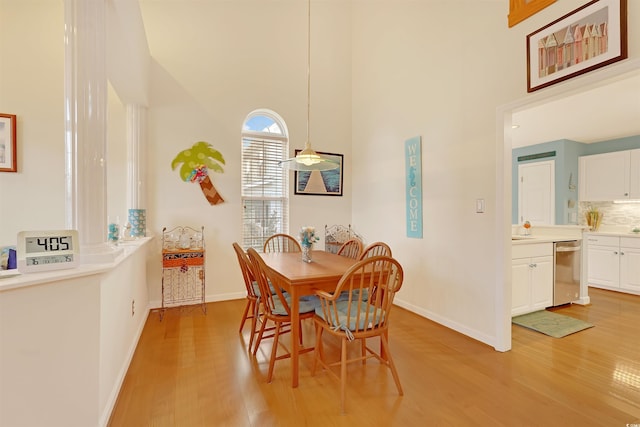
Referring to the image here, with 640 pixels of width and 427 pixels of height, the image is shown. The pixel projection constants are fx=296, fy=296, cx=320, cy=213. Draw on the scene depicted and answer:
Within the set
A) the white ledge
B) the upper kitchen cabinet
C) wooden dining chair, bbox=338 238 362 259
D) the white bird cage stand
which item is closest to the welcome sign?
wooden dining chair, bbox=338 238 362 259

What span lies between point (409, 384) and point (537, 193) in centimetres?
548

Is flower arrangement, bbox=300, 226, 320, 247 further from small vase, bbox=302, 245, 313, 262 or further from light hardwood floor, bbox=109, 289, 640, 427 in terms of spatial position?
light hardwood floor, bbox=109, 289, 640, 427

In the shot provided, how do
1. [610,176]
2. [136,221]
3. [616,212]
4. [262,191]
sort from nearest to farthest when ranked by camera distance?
1. [136,221]
2. [262,191]
3. [610,176]
4. [616,212]

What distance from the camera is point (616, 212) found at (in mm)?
5320

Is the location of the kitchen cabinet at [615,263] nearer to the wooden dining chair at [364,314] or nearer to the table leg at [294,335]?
the wooden dining chair at [364,314]

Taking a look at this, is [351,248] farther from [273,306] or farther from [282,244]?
[273,306]

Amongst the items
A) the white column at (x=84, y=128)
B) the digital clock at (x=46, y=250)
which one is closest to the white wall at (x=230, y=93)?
the white column at (x=84, y=128)

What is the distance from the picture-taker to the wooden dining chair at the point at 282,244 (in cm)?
378

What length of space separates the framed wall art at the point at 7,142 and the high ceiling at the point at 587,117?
540 centimetres

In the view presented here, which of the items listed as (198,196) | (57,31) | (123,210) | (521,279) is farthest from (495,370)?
(57,31)

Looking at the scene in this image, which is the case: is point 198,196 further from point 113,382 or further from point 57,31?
point 113,382

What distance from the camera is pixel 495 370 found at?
2.31m

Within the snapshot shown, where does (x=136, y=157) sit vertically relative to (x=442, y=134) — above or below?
below

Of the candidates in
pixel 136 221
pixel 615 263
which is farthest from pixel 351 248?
pixel 615 263
